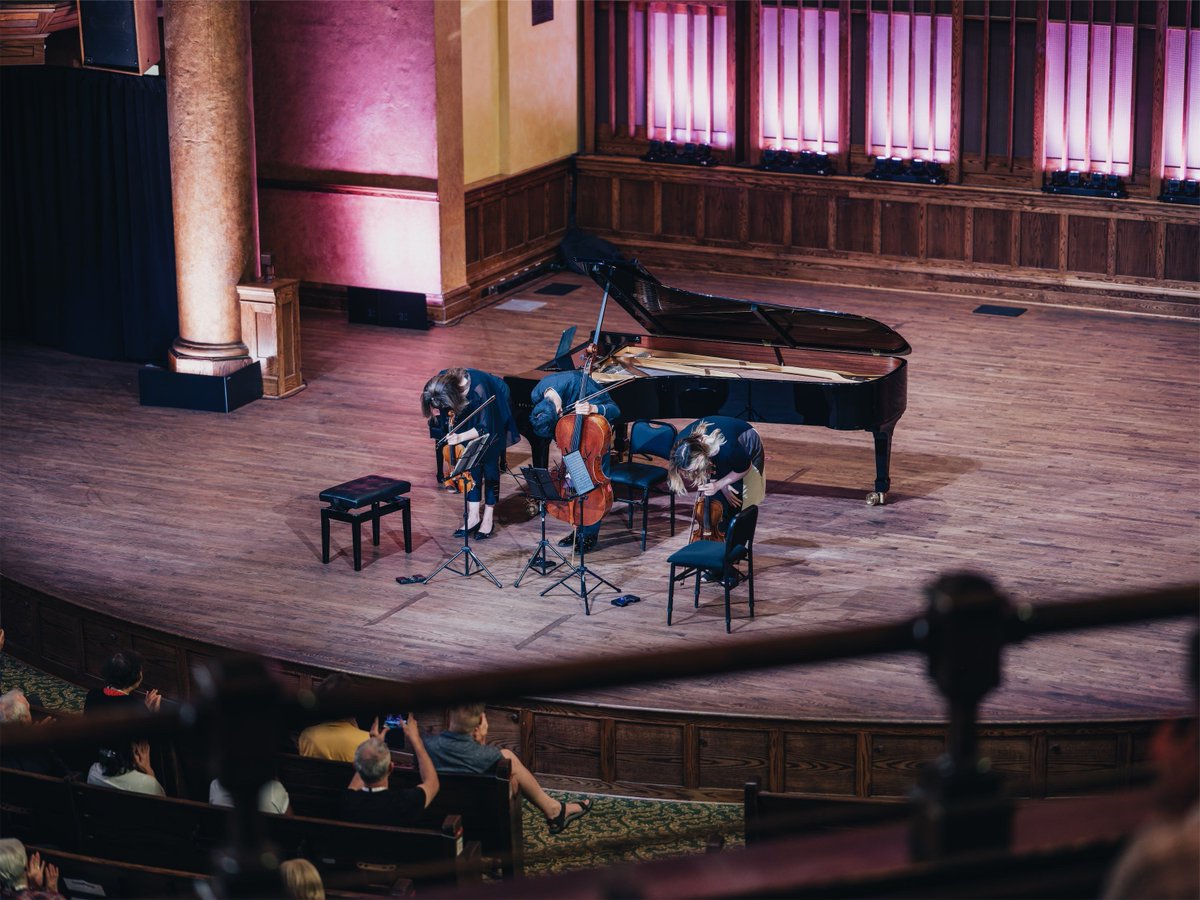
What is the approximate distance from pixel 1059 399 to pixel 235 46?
19.1 ft

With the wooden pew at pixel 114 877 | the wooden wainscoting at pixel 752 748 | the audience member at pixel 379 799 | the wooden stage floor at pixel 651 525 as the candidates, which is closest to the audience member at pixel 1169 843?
the wooden pew at pixel 114 877

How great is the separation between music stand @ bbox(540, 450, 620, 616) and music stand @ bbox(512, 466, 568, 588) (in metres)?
0.07

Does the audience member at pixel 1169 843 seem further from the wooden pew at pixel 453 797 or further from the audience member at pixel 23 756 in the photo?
the audience member at pixel 23 756

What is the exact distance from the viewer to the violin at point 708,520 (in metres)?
8.58

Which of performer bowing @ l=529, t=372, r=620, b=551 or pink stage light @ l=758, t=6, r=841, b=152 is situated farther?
pink stage light @ l=758, t=6, r=841, b=152

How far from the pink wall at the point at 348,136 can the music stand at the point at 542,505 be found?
195 inches

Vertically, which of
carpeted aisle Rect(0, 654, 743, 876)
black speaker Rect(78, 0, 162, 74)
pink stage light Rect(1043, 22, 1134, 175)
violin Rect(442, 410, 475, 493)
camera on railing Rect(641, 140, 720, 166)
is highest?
black speaker Rect(78, 0, 162, 74)

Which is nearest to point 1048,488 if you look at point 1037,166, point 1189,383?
point 1189,383

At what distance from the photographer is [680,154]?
15203mm

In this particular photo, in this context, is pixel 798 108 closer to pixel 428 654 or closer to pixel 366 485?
pixel 366 485

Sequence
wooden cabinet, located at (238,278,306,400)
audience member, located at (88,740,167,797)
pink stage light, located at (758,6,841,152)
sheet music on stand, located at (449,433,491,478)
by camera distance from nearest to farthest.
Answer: audience member, located at (88,740,167,797) → sheet music on stand, located at (449,433,491,478) → wooden cabinet, located at (238,278,306,400) → pink stage light, located at (758,6,841,152)

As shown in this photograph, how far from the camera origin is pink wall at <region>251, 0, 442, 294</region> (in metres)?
13.1

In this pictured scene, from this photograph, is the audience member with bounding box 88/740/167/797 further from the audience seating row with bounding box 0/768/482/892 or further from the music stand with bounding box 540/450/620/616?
the music stand with bounding box 540/450/620/616

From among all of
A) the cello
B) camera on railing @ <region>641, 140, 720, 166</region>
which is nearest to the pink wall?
camera on railing @ <region>641, 140, 720, 166</region>
